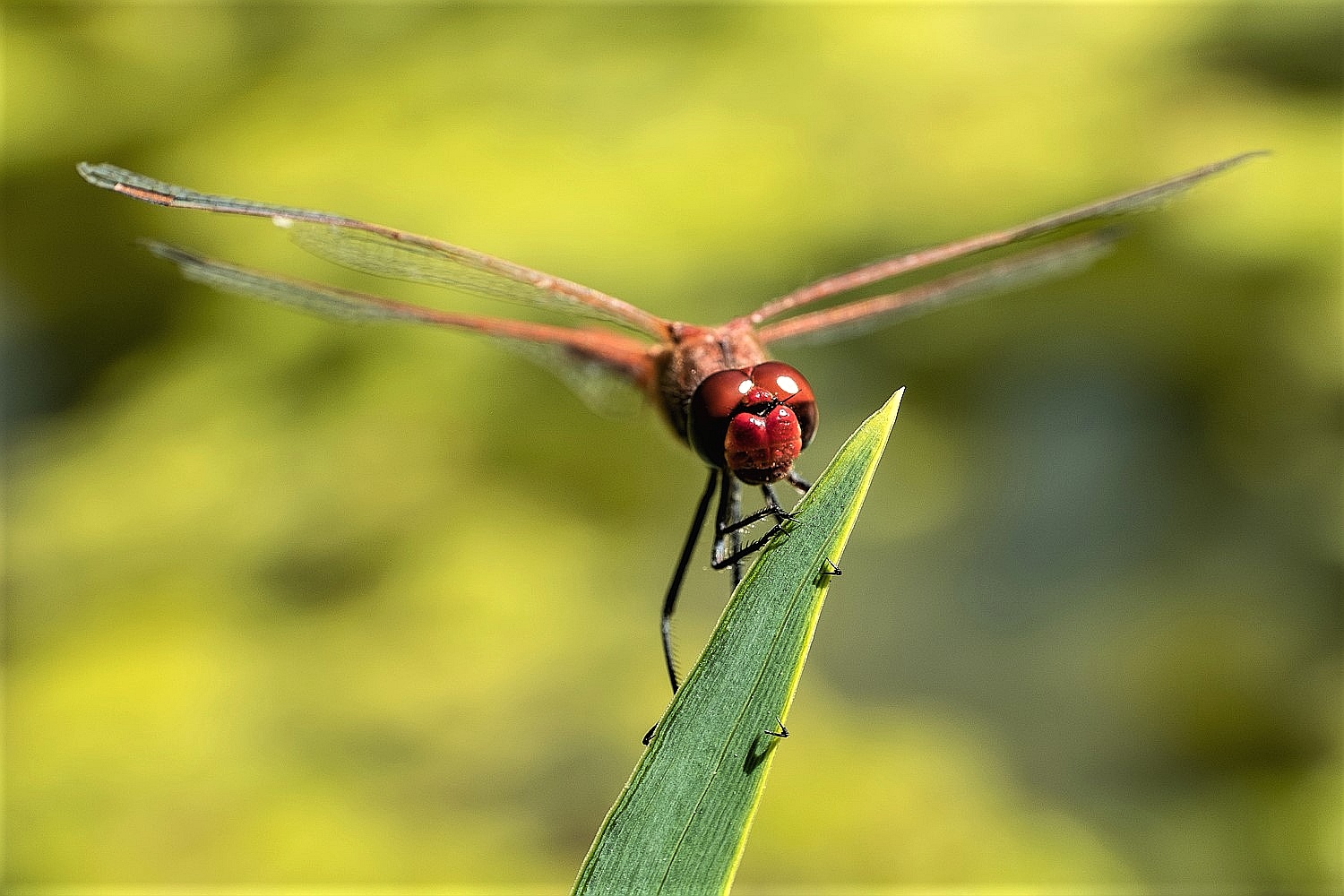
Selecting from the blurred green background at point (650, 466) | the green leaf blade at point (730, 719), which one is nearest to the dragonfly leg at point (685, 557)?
the green leaf blade at point (730, 719)

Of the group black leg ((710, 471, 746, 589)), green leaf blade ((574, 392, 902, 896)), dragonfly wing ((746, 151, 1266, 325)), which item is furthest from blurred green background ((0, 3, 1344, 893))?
green leaf blade ((574, 392, 902, 896))

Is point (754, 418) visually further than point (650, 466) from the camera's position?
No

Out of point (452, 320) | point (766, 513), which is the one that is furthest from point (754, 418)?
point (452, 320)

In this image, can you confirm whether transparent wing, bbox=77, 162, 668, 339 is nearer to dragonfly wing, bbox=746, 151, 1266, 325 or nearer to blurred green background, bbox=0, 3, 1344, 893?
dragonfly wing, bbox=746, 151, 1266, 325

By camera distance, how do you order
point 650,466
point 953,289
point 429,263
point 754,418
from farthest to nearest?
point 650,466 < point 953,289 < point 429,263 < point 754,418

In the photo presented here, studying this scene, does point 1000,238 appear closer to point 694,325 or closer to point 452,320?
point 694,325

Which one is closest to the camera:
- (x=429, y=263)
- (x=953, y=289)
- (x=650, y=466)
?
(x=429, y=263)

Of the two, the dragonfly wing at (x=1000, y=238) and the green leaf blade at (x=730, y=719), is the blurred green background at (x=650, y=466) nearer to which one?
the dragonfly wing at (x=1000, y=238)

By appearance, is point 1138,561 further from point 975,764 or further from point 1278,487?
point 975,764
